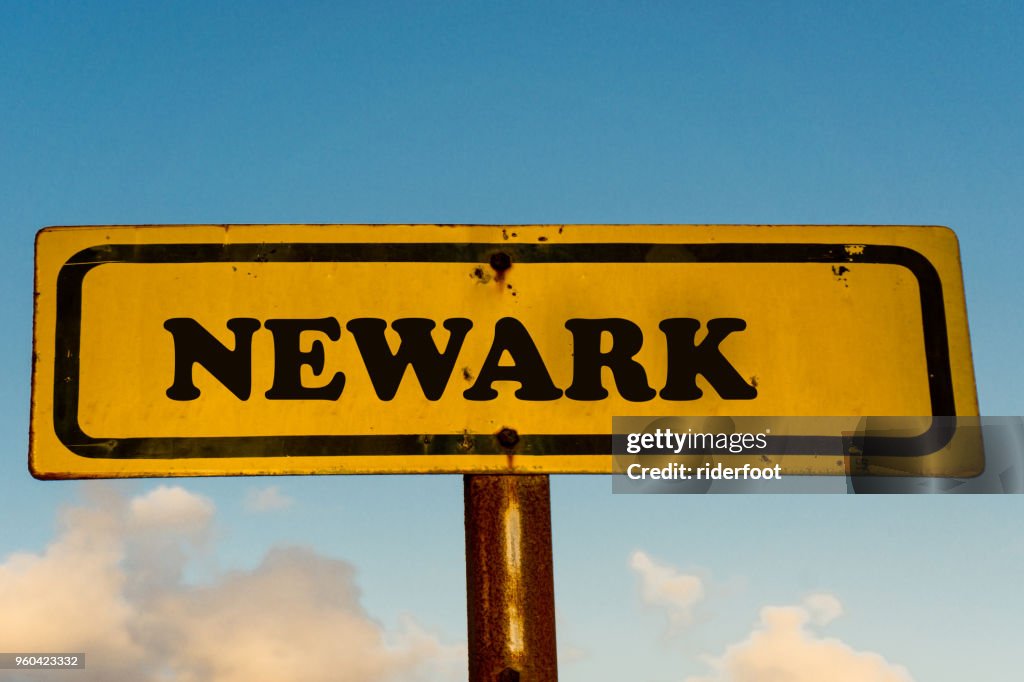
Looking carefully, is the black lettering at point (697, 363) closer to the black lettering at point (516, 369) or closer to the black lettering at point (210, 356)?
the black lettering at point (516, 369)

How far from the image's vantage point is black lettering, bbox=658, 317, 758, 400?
2.19 meters

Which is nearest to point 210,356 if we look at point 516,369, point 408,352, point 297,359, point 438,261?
point 297,359

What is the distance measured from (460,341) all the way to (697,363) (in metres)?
0.52

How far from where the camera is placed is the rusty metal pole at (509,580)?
74.8 inches

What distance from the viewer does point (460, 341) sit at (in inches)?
85.1

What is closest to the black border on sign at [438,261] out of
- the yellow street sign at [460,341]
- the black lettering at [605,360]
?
the yellow street sign at [460,341]

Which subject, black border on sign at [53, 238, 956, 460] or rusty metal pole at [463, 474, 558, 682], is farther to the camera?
black border on sign at [53, 238, 956, 460]

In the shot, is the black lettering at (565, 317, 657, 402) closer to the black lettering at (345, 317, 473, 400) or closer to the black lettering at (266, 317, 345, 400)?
the black lettering at (345, 317, 473, 400)

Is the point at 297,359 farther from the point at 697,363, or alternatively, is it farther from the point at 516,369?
the point at 697,363

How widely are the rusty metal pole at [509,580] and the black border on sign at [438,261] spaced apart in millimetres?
101

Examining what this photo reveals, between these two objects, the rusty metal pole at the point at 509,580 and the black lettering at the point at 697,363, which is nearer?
the rusty metal pole at the point at 509,580

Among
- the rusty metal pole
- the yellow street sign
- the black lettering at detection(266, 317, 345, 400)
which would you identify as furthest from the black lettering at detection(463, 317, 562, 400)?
the black lettering at detection(266, 317, 345, 400)

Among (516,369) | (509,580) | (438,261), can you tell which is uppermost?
(438,261)

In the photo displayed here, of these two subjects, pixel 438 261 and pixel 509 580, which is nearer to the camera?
pixel 509 580
